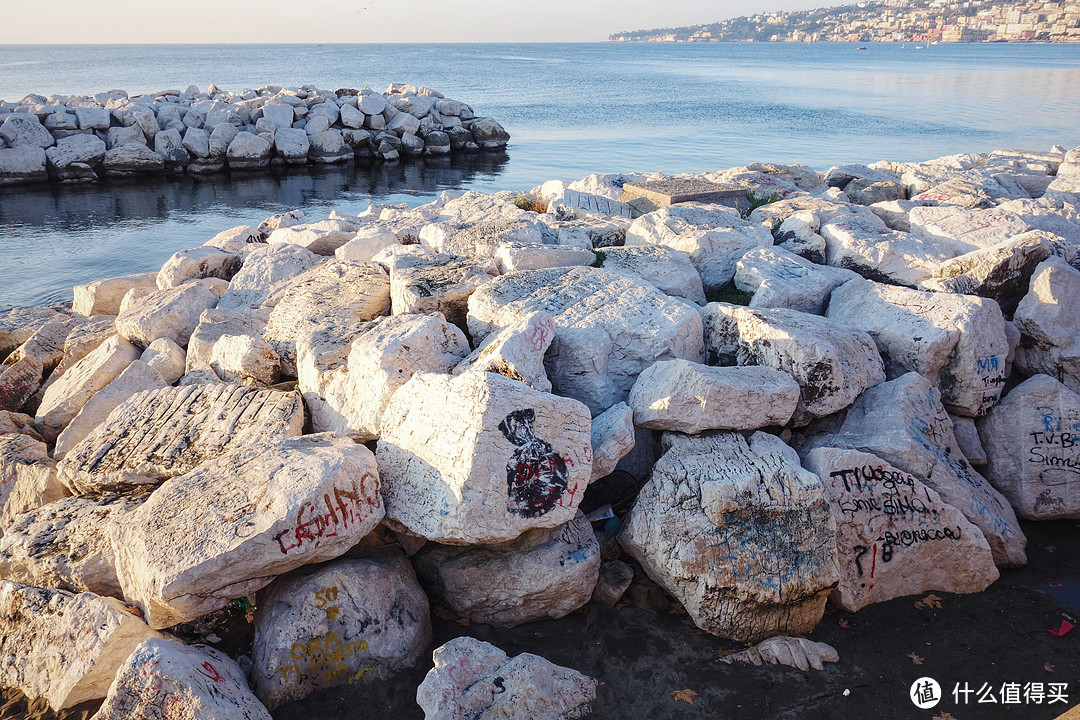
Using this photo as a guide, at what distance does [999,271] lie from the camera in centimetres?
532

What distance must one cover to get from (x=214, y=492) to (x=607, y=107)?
36.2 metres

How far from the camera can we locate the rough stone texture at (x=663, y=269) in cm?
556

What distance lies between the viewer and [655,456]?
439 cm

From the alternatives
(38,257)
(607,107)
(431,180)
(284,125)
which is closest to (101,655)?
(38,257)

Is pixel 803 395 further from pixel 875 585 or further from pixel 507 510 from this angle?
pixel 507 510

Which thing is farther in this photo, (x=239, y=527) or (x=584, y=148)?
(x=584, y=148)

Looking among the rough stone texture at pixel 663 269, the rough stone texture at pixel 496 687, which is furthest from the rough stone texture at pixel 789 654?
the rough stone texture at pixel 663 269

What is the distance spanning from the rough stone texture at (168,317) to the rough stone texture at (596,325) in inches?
117

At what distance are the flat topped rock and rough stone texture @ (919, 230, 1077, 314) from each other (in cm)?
306

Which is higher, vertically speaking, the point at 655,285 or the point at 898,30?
the point at 898,30

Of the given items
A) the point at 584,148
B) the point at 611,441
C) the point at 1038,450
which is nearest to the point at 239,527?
the point at 611,441

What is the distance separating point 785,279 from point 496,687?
12.7 feet

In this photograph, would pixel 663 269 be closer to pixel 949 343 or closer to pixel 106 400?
pixel 949 343

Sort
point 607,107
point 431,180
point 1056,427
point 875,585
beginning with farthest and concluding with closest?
point 607,107
point 431,180
point 1056,427
point 875,585
